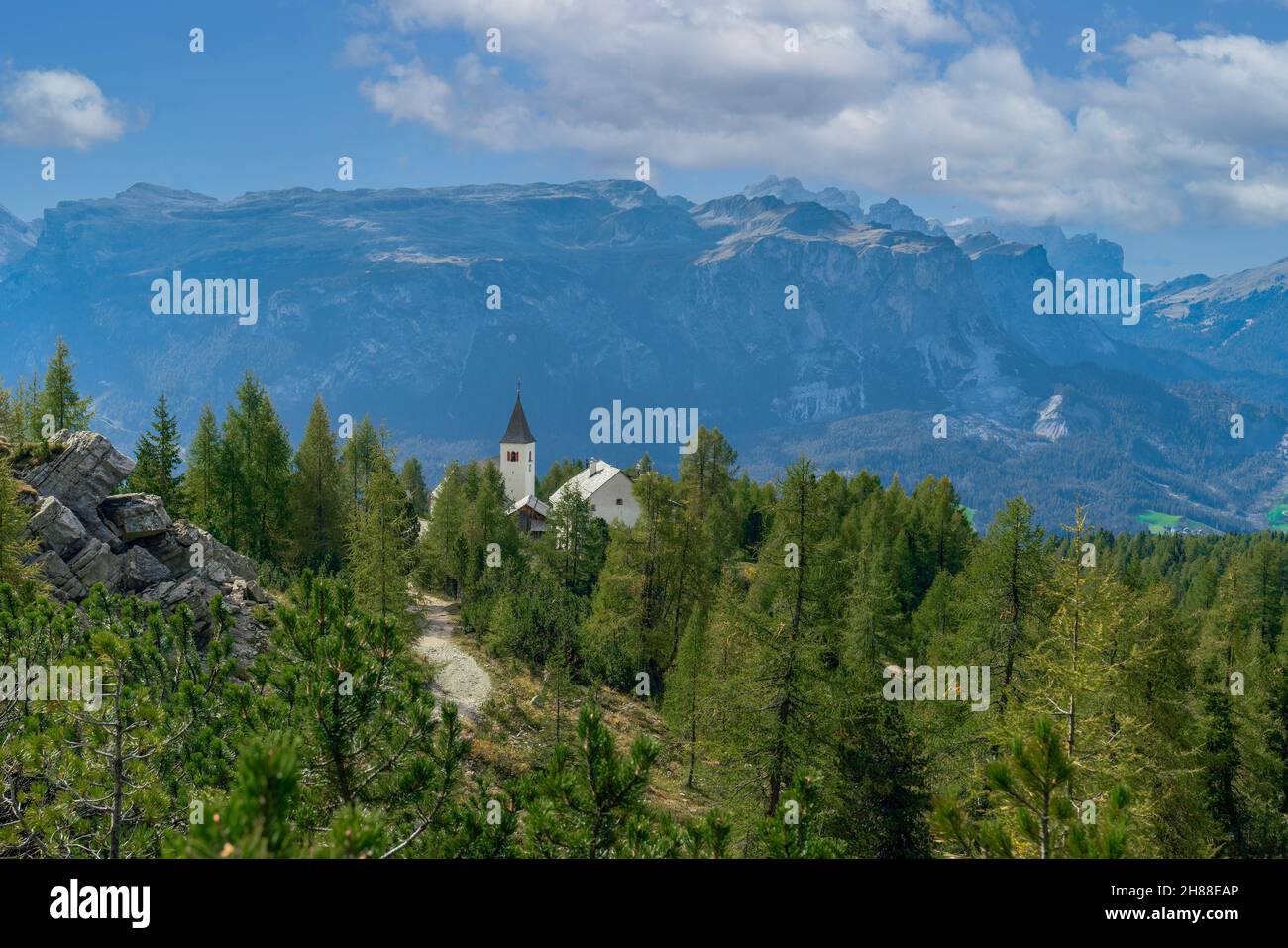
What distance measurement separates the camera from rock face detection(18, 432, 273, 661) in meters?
28.3

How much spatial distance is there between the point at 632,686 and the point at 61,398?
115 feet

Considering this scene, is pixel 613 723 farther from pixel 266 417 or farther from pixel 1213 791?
pixel 266 417

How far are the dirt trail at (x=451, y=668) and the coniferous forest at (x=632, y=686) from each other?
0.80 m

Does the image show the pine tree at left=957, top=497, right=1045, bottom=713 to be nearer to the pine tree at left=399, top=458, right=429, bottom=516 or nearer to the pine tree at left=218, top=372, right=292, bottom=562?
the pine tree at left=218, top=372, right=292, bottom=562

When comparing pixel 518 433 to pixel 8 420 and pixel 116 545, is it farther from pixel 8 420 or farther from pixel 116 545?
pixel 116 545

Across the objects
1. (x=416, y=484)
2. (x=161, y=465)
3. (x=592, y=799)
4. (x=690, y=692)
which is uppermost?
(x=416, y=484)

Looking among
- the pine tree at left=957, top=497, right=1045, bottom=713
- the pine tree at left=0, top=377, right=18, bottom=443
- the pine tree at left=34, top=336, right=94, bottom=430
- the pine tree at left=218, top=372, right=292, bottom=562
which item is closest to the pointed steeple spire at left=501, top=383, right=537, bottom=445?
the pine tree at left=218, top=372, right=292, bottom=562

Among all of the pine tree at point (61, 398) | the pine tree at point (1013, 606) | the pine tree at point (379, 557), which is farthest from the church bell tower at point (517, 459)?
the pine tree at point (1013, 606)

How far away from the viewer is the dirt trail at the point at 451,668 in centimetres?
3472

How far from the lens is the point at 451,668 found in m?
39.2

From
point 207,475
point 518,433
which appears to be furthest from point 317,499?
point 518,433

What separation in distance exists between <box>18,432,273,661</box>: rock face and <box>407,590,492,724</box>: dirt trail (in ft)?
24.7

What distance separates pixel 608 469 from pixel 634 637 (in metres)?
38.8

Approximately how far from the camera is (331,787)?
11625 millimetres
